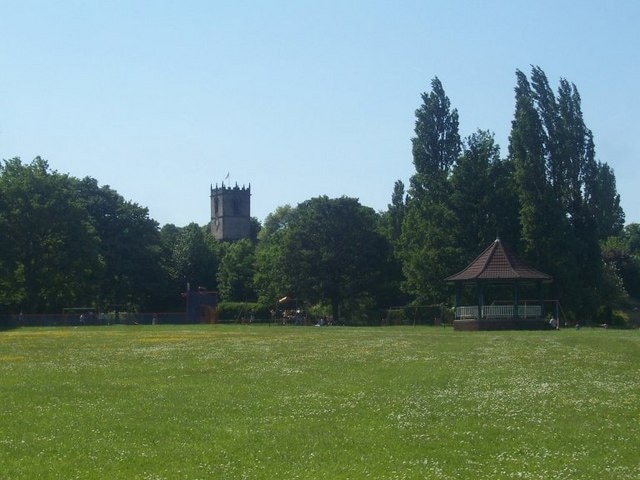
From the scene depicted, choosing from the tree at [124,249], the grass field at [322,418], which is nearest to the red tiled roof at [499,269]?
the grass field at [322,418]

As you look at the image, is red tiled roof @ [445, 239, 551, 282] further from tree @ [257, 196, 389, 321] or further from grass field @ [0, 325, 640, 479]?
grass field @ [0, 325, 640, 479]

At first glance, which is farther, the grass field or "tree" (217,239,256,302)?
"tree" (217,239,256,302)

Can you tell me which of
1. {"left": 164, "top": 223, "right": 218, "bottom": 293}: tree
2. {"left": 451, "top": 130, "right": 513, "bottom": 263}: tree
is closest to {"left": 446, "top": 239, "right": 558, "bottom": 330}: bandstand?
{"left": 451, "top": 130, "right": 513, "bottom": 263}: tree

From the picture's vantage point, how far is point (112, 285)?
10344 cm

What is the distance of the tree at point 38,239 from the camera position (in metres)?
85.2

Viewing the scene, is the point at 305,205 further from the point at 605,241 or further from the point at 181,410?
the point at 181,410

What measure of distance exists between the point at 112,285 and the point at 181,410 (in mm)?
87293

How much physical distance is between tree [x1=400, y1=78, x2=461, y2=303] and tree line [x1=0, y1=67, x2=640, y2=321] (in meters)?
0.11

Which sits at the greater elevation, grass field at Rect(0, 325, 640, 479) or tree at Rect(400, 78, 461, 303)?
tree at Rect(400, 78, 461, 303)

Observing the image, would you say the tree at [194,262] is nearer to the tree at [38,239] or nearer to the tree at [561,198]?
the tree at [38,239]

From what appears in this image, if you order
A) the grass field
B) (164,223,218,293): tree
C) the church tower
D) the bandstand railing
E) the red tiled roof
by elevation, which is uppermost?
the church tower

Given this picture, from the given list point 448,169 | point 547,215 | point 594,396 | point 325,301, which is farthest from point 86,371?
point 325,301

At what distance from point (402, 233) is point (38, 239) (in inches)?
1310

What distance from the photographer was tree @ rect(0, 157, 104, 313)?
85.2 metres
